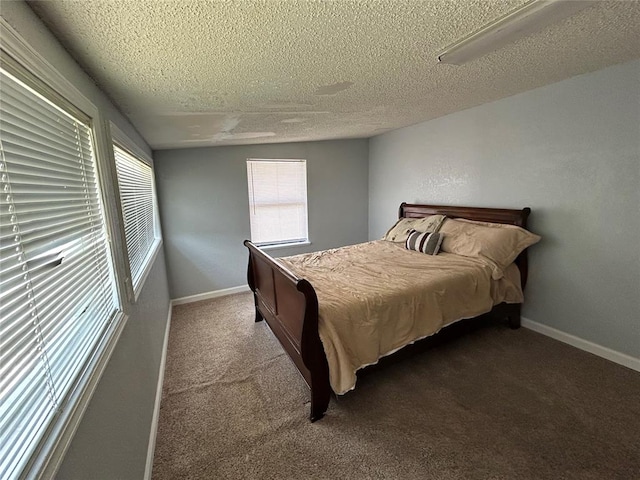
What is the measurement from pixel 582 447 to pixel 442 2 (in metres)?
2.34

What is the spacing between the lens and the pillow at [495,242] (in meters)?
2.62

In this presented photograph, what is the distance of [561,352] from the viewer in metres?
2.47

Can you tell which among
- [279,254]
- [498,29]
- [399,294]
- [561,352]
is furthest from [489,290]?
[279,254]

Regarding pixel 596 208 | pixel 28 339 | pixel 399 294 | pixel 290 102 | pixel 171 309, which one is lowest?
pixel 171 309

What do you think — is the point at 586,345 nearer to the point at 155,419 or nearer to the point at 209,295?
the point at 155,419

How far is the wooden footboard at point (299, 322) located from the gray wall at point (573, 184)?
2.30 m

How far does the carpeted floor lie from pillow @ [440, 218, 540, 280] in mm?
761

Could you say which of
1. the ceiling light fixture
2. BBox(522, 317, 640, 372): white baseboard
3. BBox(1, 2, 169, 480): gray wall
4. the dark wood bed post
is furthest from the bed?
the ceiling light fixture

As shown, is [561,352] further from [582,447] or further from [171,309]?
[171,309]

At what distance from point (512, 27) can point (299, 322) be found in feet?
6.37

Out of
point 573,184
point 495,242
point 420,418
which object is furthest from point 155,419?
point 573,184

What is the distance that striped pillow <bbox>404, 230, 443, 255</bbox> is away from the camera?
3078mm

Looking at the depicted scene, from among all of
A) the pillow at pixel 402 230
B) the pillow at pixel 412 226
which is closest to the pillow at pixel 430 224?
the pillow at pixel 412 226

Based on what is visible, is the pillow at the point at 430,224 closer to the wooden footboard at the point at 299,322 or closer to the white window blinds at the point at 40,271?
the wooden footboard at the point at 299,322
